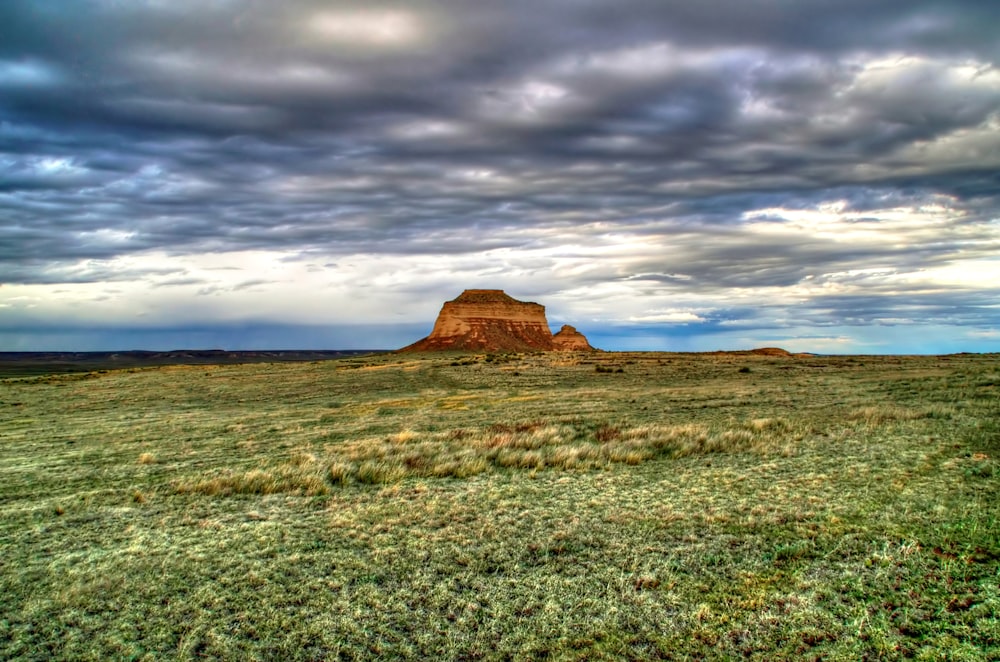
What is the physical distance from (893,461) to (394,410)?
18.2 meters

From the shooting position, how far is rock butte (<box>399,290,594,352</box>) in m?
130

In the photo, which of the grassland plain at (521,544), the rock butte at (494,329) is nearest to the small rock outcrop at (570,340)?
the rock butte at (494,329)

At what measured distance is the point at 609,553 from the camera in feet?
24.1

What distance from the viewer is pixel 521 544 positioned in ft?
25.3

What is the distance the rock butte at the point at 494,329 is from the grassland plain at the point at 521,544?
111 m

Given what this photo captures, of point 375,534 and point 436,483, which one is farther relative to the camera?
point 436,483

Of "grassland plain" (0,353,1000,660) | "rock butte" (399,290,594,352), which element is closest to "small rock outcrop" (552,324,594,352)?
"rock butte" (399,290,594,352)

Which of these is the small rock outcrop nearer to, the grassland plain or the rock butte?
the rock butte

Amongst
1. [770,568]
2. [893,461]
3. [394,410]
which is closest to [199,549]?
[770,568]

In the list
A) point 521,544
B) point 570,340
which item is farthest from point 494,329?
point 521,544

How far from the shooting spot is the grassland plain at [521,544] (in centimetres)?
547

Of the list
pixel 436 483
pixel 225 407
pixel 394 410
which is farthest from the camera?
pixel 225 407

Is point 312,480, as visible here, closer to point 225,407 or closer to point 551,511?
point 551,511

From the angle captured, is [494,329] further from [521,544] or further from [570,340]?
[521,544]
